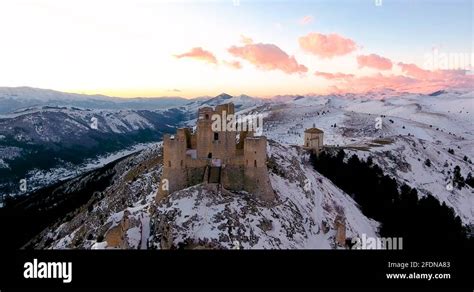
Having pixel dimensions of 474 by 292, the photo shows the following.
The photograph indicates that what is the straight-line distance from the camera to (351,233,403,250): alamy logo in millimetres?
57019

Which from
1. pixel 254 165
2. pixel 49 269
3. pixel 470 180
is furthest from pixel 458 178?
pixel 49 269

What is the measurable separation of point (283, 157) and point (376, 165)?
3111 cm

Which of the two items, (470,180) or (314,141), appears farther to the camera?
(470,180)

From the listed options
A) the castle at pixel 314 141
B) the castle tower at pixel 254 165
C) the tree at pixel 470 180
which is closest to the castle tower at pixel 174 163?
the castle tower at pixel 254 165

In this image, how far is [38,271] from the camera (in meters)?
19.9

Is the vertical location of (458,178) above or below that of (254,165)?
below

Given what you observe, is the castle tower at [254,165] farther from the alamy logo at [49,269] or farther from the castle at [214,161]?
the alamy logo at [49,269]

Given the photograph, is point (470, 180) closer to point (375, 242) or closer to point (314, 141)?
point (314, 141)

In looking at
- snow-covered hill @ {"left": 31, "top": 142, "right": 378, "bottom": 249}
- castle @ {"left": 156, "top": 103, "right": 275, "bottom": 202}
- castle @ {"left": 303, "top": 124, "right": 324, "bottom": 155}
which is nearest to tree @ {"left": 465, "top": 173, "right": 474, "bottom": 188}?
castle @ {"left": 303, "top": 124, "right": 324, "bottom": 155}

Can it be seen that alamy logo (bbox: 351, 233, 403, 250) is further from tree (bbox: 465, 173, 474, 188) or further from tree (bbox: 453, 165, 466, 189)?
tree (bbox: 465, 173, 474, 188)

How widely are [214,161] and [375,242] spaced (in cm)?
2626

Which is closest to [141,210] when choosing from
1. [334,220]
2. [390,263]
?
[334,220]

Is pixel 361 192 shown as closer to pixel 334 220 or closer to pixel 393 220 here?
pixel 393 220

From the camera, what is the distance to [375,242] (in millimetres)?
61188
